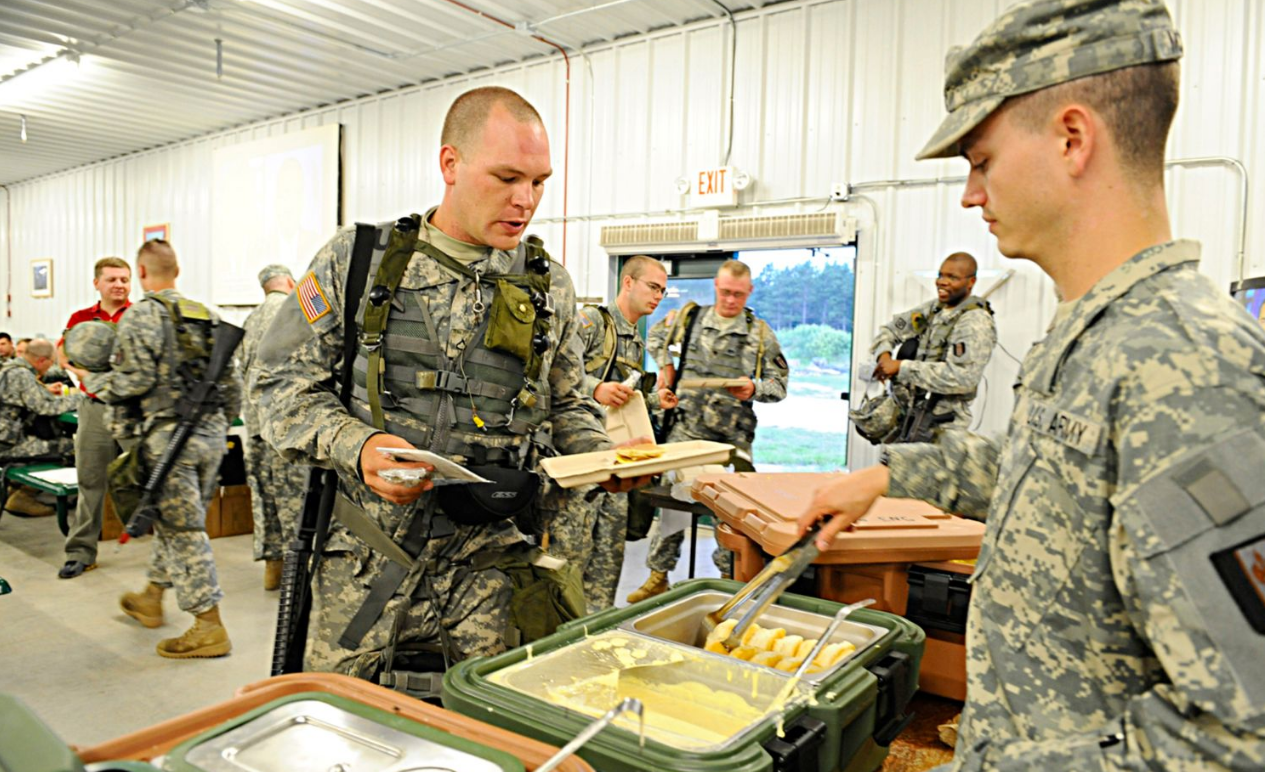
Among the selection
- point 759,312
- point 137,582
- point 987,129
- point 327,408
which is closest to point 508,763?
point 987,129

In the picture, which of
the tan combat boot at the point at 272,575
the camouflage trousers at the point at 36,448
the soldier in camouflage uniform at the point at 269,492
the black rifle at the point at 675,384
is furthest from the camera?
the camouflage trousers at the point at 36,448

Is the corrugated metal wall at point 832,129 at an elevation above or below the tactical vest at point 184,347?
above

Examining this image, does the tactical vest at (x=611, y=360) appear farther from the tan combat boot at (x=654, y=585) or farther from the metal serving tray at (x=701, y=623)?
the metal serving tray at (x=701, y=623)

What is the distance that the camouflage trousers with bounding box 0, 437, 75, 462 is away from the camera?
6539 millimetres

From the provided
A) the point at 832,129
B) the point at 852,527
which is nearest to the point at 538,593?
the point at 852,527

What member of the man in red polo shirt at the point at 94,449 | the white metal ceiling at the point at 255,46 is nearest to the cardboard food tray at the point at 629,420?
the man in red polo shirt at the point at 94,449

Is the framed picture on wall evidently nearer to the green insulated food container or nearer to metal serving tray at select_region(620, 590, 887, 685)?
metal serving tray at select_region(620, 590, 887, 685)


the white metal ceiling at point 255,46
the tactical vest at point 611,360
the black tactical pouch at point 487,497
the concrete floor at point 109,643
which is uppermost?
the white metal ceiling at point 255,46

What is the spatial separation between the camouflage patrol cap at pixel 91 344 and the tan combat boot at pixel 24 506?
12.2ft

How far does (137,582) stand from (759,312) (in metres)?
4.77

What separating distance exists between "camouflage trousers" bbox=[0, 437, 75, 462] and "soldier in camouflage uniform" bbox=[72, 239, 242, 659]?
2.69m

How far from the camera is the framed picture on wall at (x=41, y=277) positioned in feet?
47.0

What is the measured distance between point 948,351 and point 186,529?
13.6 ft

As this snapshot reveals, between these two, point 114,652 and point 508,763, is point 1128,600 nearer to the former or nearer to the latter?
point 508,763
